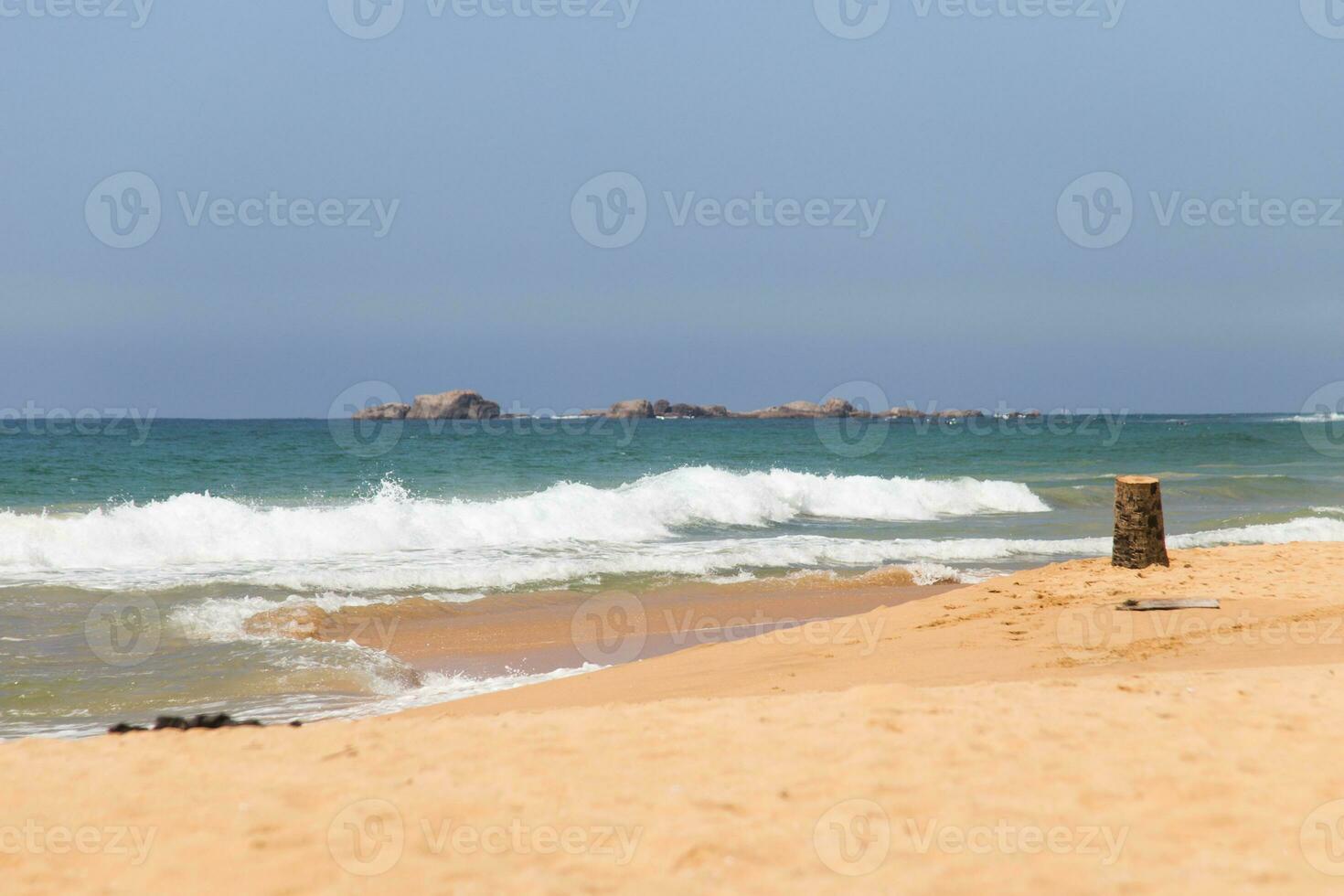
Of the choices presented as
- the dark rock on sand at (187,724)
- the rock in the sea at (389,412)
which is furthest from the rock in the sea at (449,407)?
the dark rock on sand at (187,724)

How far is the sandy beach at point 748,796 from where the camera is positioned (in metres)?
3.50

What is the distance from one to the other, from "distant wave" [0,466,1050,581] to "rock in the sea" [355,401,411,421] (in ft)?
258

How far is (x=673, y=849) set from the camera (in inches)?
144

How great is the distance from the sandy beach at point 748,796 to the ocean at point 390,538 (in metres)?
2.84

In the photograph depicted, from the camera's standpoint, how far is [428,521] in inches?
778

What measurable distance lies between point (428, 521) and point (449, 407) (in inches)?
3342

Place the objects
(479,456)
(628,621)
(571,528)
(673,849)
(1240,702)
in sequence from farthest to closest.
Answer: (479,456) → (571,528) → (628,621) → (1240,702) → (673,849)

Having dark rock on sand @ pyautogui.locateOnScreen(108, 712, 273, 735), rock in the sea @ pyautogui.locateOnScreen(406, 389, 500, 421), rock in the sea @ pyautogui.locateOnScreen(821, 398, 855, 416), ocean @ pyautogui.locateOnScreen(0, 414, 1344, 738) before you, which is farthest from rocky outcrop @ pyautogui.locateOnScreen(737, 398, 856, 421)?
dark rock on sand @ pyautogui.locateOnScreen(108, 712, 273, 735)

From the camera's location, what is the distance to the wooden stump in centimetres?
1116

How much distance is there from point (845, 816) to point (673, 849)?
0.71m

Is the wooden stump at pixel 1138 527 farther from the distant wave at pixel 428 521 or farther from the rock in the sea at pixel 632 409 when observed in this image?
the rock in the sea at pixel 632 409

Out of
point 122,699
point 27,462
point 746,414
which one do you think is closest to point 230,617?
point 122,699

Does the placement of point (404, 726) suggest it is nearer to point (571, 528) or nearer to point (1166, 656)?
point (1166, 656)

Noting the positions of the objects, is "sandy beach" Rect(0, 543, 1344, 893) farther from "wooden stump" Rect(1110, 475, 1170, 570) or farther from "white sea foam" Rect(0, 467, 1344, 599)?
"white sea foam" Rect(0, 467, 1344, 599)
